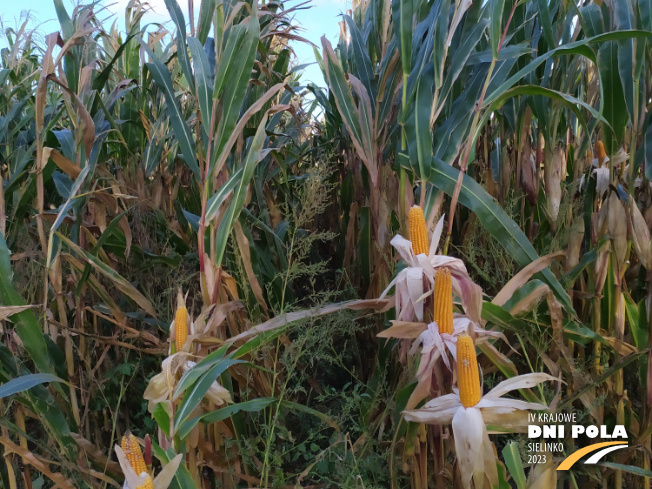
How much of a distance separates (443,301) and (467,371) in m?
0.15

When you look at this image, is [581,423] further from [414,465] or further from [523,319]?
[414,465]

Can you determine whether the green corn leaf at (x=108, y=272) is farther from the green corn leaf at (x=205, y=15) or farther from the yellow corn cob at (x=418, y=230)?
the yellow corn cob at (x=418, y=230)

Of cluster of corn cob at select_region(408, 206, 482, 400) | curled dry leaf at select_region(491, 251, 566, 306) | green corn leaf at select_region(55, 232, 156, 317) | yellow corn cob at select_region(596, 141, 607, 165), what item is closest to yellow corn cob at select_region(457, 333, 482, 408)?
cluster of corn cob at select_region(408, 206, 482, 400)

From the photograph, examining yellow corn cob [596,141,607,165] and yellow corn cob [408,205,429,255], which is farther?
yellow corn cob [596,141,607,165]

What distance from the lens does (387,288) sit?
1072 millimetres

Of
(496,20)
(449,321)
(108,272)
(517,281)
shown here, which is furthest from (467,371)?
(108,272)

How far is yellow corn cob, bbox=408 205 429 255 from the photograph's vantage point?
1051 millimetres

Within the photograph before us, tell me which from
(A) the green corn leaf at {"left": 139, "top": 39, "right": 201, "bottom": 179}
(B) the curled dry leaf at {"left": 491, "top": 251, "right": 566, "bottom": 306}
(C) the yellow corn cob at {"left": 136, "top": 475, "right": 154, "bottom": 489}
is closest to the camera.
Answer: (C) the yellow corn cob at {"left": 136, "top": 475, "right": 154, "bottom": 489}

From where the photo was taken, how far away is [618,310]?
1.39 m

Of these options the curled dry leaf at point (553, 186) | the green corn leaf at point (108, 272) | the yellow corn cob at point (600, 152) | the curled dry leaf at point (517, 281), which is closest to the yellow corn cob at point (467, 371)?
the curled dry leaf at point (517, 281)

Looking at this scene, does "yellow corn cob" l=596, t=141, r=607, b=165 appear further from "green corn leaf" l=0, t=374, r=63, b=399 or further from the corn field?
"green corn leaf" l=0, t=374, r=63, b=399

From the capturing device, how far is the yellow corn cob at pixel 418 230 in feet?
3.45

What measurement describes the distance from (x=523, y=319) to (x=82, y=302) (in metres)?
1.36

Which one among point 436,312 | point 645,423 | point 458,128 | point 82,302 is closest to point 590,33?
point 458,128
